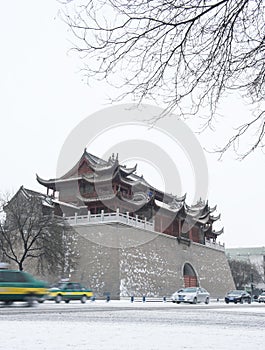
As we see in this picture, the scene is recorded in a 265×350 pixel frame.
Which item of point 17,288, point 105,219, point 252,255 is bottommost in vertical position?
point 17,288

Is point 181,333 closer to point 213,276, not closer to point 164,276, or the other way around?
point 164,276

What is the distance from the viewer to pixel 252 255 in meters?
104

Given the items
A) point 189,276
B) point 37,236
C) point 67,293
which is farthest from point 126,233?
point 67,293

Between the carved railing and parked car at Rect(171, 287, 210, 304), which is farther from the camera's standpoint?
the carved railing

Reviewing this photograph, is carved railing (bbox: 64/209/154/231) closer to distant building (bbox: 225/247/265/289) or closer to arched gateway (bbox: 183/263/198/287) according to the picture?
arched gateway (bbox: 183/263/198/287)

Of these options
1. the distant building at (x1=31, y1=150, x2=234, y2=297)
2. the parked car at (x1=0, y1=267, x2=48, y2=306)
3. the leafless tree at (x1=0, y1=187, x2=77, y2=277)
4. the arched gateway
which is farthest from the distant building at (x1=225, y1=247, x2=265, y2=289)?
the parked car at (x1=0, y1=267, x2=48, y2=306)

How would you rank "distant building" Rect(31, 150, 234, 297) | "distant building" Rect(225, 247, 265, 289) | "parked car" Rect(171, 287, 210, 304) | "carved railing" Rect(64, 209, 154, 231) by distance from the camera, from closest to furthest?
"parked car" Rect(171, 287, 210, 304) < "distant building" Rect(31, 150, 234, 297) < "carved railing" Rect(64, 209, 154, 231) < "distant building" Rect(225, 247, 265, 289)

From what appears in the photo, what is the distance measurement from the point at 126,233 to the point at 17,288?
71.5 feet

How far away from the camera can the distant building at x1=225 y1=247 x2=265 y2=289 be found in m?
96.3

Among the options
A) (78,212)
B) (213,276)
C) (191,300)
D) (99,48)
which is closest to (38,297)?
(191,300)

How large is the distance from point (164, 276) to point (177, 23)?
3833 cm

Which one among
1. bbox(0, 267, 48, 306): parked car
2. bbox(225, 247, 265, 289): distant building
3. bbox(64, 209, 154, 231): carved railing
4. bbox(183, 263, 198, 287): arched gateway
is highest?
bbox(225, 247, 265, 289): distant building

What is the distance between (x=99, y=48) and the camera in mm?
6066

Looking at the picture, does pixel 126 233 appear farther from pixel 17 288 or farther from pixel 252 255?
pixel 252 255
